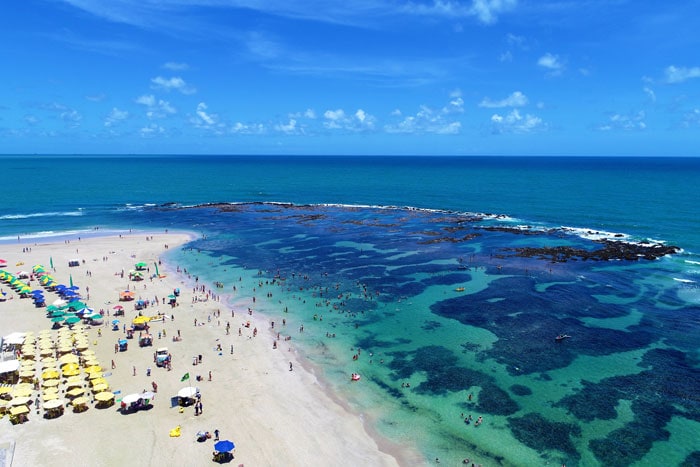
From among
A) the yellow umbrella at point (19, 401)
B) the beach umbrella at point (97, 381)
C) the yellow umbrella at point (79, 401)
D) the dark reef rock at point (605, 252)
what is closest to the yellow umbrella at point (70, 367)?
the beach umbrella at point (97, 381)

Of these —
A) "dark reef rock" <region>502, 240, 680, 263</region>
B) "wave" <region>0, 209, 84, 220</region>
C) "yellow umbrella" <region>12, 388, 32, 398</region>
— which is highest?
"wave" <region>0, 209, 84, 220</region>

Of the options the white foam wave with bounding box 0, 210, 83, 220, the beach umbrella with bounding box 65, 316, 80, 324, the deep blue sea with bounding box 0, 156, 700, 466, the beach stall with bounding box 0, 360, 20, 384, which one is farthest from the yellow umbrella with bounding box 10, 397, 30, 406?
the white foam wave with bounding box 0, 210, 83, 220

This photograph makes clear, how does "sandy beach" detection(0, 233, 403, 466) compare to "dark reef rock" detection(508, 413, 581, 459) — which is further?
"dark reef rock" detection(508, 413, 581, 459)

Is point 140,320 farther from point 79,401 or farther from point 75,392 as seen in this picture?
point 79,401

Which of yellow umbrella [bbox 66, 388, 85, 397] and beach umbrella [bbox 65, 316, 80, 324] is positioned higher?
beach umbrella [bbox 65, 316, 80, 324]

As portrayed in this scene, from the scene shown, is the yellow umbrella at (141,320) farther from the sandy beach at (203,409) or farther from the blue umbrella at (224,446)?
the blue umbrella at (224,446)

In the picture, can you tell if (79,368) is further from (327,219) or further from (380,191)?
(380,191)

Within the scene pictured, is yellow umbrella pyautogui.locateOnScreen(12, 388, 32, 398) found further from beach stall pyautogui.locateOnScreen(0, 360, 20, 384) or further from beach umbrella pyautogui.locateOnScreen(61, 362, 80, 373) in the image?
beach stall pyautogui.locateOnScreen(0, 360, 20, 384)
